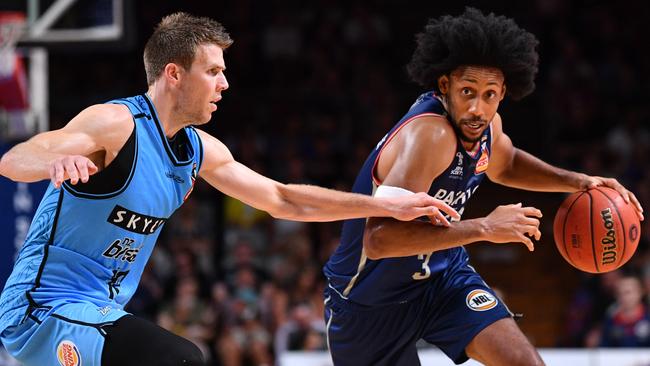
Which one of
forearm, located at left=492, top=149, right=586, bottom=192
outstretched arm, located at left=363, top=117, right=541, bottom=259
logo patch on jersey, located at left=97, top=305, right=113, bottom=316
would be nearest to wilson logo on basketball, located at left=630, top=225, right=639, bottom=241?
forearm, located at left=492, top=149, right=586, bottom=192

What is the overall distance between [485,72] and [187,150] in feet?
4.80

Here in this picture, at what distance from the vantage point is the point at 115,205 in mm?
3908

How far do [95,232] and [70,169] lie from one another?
0.65m

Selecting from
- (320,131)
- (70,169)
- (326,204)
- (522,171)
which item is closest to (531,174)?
(522,171)

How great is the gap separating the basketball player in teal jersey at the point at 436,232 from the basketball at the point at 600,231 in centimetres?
13

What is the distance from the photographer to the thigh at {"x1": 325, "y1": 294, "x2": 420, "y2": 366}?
16.0ft

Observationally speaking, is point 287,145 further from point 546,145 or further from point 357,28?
point 546,145

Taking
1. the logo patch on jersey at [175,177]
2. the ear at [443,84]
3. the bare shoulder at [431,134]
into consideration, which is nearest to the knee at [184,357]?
the logo patch on jersey at [175,177]

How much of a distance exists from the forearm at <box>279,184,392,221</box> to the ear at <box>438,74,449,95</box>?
0.76 metres

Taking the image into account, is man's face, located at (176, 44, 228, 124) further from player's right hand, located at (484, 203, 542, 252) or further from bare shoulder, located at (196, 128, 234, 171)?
player's right hand, located at (484, 203, 542, 252)

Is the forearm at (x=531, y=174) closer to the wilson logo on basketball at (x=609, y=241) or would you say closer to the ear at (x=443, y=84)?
the wilson logo on basketball at (x=609, y=241)

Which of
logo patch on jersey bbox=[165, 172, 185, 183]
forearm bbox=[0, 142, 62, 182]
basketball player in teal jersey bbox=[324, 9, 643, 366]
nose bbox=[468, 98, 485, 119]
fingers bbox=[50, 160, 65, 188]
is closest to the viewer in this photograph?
fingers bbox=[50, 160, 65, 188]

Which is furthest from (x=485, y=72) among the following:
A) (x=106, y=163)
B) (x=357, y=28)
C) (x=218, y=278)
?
(x=357, y=28)

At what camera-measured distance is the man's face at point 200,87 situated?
4215 millimetres
